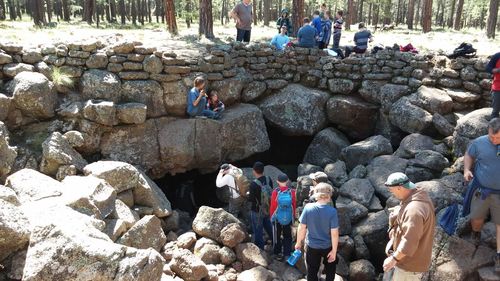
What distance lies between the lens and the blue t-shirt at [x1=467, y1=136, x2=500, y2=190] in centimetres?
643

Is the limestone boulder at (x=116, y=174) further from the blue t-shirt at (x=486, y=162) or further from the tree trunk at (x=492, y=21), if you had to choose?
the tree trunk at (x=492, y=21)

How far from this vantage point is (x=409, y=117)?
11.5 m

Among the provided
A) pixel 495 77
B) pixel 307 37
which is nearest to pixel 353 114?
pixel 307 37

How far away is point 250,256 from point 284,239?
0.73m

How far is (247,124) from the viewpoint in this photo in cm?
1220

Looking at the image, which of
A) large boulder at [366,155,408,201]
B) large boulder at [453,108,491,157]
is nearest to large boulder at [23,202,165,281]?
large boulder at [366,155,408,201]

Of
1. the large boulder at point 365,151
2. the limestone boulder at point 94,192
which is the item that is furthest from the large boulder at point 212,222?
the large boulder at point 365,151

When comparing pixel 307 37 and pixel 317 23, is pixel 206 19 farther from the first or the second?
pixel 317 23

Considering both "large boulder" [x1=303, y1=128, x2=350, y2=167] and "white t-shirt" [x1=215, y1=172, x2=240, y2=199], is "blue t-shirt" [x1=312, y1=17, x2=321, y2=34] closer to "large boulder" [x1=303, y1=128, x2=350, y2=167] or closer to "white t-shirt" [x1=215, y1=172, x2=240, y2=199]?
"large boulder" [x1=303, y1=128, x2=350, y2=167]

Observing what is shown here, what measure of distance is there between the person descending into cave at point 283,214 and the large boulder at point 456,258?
2.55 meters

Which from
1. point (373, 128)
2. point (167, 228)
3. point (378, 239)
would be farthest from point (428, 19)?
point (167, 228)

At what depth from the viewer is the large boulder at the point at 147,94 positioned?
1065 cm

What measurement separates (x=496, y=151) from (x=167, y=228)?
21.5ft

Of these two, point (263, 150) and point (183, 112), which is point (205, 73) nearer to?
point (183, 112)
